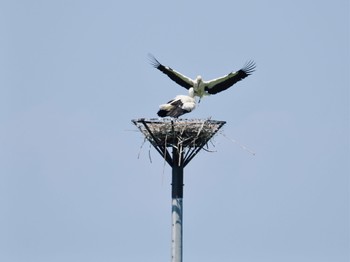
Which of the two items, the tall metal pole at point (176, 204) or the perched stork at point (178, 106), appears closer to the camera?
the tall metal pole at point (176, 204)

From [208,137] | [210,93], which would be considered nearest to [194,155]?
[208,137]

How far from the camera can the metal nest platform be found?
→ 165ft

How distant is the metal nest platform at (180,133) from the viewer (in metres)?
50.2

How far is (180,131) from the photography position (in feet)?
165

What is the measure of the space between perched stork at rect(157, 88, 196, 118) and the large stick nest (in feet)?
2.60

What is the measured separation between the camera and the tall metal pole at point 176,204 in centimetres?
4953

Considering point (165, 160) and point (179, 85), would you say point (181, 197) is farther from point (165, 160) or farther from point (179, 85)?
point (179, 85)

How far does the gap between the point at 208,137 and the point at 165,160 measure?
1.85m

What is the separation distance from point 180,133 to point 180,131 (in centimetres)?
8

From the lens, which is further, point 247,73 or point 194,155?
point 247,73

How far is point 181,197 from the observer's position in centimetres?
5044

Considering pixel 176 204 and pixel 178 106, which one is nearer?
pixel 176 204

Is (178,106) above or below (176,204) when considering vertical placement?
above

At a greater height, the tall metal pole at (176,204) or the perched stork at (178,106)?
the perched stork at (178,106)
